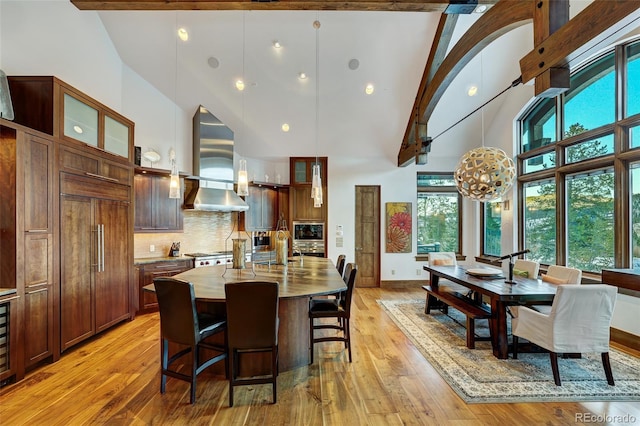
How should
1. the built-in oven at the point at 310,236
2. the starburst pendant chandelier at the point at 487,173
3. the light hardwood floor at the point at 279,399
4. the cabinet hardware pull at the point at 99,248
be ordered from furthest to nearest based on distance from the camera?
the built-in oven at the point at 310,236 → the cabinet hardware pull at the point at 99,248 → the starburst pendant chandelier at the point at 487,173 → the light hardwood floor at the point at 279,399

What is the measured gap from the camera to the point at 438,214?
282 inches

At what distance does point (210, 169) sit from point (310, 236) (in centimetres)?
267

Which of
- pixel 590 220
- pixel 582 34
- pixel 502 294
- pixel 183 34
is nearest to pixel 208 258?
pixel 183 34

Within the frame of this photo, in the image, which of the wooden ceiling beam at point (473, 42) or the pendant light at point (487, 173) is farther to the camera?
the pendant light at point (487, 173)

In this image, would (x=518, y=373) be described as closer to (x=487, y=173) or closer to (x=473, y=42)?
(x=487, y=173)

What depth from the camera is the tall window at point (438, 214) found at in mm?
7109

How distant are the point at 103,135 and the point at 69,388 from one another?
9.36ft

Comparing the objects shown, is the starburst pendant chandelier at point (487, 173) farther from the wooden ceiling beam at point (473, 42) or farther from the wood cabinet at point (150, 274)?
the wood cabinet at point (150, 274)

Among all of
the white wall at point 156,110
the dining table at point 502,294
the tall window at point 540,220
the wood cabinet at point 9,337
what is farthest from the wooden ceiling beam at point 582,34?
the wood cabinet at point 9,337

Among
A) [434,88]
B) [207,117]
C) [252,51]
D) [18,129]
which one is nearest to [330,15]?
[252,51]

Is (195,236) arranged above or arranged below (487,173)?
below

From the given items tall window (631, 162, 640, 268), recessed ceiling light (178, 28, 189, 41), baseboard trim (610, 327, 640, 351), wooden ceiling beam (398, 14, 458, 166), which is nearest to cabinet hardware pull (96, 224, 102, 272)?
recessed ceiling light (178, 28, 189, 41)

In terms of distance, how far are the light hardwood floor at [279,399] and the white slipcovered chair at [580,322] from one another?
0.43m

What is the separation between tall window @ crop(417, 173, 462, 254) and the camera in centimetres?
711
